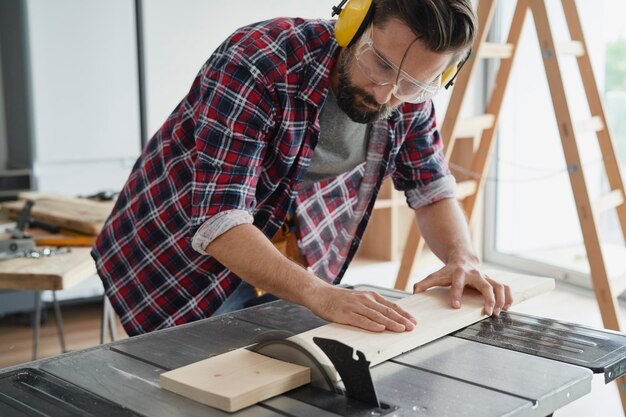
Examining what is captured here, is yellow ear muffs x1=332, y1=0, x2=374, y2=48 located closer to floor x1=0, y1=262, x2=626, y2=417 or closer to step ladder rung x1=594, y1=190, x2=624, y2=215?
step ladder rung x1=594, y1=190, x2=624, y2=215

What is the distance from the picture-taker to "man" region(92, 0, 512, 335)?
160cm

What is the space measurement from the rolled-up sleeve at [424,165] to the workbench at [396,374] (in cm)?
54

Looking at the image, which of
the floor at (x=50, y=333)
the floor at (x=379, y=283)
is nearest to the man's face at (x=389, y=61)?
the floor at (x=379, y=283)

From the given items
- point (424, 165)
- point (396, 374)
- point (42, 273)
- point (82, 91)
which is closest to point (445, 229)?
point (424, 165)

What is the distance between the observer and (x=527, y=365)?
1340 millimetres

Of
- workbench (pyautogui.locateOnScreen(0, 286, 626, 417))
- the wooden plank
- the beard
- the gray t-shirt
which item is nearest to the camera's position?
workbench (pyautogui.locateOnScreen(0, 286, 626, 417))

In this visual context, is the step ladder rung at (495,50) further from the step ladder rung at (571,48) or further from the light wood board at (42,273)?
the light wood board at (42,273)

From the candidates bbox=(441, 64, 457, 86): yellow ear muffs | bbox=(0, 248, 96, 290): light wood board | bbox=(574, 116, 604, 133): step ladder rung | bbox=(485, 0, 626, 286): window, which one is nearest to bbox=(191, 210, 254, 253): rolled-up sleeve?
bbox=(441, 64, 457, 86): yellow ear muffs

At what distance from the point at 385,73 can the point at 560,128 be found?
136 centimetres

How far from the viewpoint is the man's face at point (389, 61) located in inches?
63.9

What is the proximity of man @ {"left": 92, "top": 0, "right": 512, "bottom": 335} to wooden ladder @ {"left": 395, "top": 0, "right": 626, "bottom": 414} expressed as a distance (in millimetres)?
896

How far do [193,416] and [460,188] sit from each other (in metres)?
2.19

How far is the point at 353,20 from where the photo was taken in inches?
65.2

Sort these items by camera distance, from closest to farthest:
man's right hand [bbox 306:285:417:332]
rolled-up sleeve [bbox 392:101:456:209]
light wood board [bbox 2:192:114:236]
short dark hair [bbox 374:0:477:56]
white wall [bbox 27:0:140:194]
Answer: man's right hand [bbox 306:285:417:332], short dark hair [bbox 374:0:477:56], rolled-up sleeve [bbox 392:101:456:209], light wood board [bbox 2:192:114:236], white wall [bbox 27:0:140:194]
